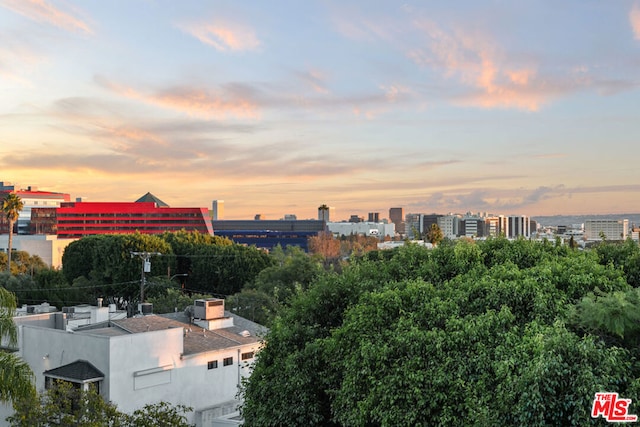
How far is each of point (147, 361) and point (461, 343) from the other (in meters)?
16.7

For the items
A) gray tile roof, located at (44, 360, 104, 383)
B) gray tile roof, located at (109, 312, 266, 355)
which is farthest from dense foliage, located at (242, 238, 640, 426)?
gray tile roof, located at (109, 312, 266, 355)

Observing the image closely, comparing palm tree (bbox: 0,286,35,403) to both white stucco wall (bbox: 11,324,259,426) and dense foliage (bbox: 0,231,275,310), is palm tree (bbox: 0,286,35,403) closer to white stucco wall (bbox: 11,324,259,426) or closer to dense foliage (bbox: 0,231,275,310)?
white stucco wall (bbox: 11,324,259,426)

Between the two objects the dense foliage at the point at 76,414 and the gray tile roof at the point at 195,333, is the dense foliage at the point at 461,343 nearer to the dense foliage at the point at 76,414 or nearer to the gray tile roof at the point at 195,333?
the dense foliage at the point at 76,414

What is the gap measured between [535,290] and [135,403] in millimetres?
17989

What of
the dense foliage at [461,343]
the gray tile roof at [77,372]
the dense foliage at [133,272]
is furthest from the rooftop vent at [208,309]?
the dense foliage at [133,272]

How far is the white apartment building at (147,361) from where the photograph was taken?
2697 cm

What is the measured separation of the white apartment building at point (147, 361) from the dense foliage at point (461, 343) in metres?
5.57

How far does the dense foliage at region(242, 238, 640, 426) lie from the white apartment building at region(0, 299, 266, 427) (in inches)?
219

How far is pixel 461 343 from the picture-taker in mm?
15500

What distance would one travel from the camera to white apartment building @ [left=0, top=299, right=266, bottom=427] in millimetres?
26969

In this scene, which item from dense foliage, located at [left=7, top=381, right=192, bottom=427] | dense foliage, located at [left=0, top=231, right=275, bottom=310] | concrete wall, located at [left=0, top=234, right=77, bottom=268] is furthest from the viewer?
concrete wall, located at [left=0, top=234, right=77, bottom=268]

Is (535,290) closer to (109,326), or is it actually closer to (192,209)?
(109,326)

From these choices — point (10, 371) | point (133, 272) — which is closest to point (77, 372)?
point (10, 371)

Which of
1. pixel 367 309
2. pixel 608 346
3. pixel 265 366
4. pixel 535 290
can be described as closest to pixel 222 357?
pixel 265 366
